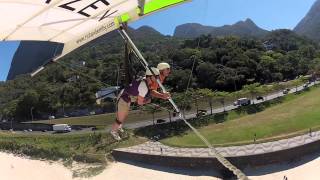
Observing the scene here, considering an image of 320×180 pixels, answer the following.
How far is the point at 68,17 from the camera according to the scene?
17.4 ft

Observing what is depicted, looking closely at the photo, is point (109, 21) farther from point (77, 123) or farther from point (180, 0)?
point (77, 123)

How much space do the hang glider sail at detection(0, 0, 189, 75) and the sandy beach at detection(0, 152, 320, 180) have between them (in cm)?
1529

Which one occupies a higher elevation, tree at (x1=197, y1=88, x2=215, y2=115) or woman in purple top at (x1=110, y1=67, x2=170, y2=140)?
tree at (x1=197, y1=88, x2=215, y2=115)

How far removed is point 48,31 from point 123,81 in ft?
3.16

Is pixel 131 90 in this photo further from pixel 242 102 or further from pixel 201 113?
pixel 242 102

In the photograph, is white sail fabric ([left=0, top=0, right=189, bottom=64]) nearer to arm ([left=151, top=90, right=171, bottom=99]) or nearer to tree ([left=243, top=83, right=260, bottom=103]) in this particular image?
arm ([left=151, top=90, right=171, bottom=99])

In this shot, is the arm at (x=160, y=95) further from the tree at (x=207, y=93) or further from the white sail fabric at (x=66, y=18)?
the tree at (x=207, y=93)

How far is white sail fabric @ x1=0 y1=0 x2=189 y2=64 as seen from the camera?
5059 millimetres

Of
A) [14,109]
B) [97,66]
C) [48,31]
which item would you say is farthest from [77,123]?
[48,31]

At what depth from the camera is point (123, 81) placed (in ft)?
17.1

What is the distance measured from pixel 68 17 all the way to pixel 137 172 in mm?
16822

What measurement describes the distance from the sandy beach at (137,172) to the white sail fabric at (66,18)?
50.1ft

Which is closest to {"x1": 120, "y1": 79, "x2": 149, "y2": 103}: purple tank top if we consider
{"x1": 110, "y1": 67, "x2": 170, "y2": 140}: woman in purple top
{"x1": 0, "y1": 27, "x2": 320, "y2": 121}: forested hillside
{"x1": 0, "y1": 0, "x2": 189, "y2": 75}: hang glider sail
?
{"x1": 110, "y1": 67, "x2": 170, "y2": 140}: woman in purple top

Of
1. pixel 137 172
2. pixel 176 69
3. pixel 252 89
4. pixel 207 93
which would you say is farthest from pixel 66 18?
pixel 252 89
